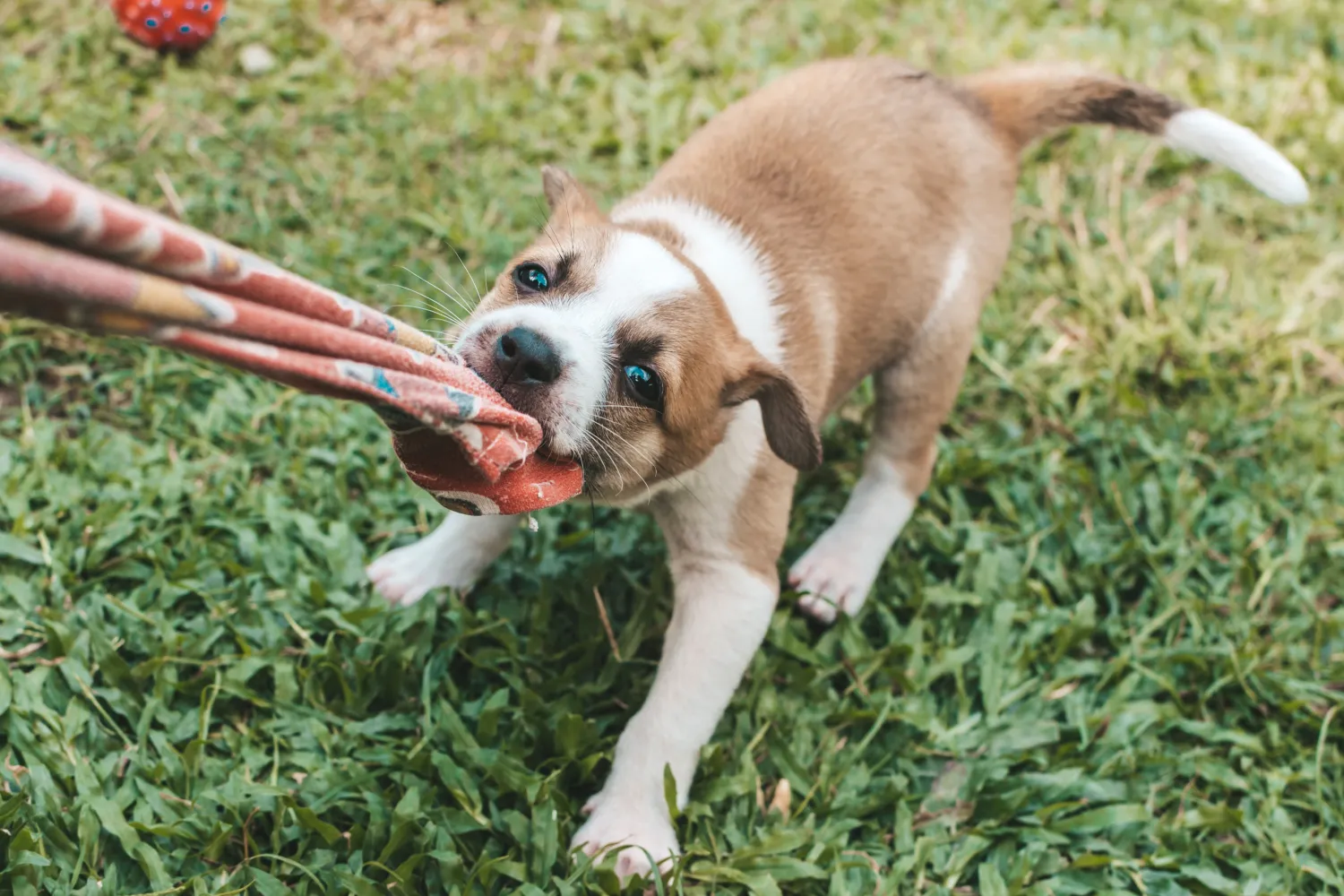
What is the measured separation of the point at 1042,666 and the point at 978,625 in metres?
0.26

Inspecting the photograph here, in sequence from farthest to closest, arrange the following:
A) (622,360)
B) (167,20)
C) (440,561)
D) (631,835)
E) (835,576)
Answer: (167,20) < (835,576) < (440,561) < (631,835) < (622,360)

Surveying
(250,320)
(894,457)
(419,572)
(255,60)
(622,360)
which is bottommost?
(419,572)

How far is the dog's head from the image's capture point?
2627 mm

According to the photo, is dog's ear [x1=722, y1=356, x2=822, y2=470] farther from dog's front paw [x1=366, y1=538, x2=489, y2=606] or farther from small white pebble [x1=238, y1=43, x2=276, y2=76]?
small white pebble [x1=238, y1=43, x2=276, y2=76]

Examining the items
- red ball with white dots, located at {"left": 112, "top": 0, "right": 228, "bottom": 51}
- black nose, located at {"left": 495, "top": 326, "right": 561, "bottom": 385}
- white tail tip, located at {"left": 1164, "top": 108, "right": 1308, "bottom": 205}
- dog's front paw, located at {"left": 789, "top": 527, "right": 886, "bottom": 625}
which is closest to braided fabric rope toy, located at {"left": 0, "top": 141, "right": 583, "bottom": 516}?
black nose, located at {"left": 495, "top": 326, "right": 561, "bottom": 385}

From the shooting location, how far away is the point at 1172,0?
6.61 meters

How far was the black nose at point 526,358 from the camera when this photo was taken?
2570mm

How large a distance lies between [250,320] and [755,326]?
1.84m

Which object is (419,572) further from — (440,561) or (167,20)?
(167,20)

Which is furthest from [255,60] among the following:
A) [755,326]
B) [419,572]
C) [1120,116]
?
[1120,116]

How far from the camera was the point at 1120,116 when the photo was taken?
4.13 metres

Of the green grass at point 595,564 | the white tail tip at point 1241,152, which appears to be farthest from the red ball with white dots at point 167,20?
the white tail tip at point 1241,152

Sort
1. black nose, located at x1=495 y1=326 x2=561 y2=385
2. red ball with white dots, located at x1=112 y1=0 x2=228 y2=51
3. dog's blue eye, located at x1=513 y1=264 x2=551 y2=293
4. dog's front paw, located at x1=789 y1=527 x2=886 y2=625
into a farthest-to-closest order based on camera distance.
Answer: red ball with white dots, located at x1=112 y1=0 x2=228 y2=51
dog's front paw, located at x1=789 y1=527 x2=886 y2=625
dog's blue eye, located at x1=513 y1=264 x2=551 y2=293
black nose, located at x1=495 y1=326 x2=561 y2=385

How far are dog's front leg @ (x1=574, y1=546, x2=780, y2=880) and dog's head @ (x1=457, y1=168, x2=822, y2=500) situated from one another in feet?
1.39
